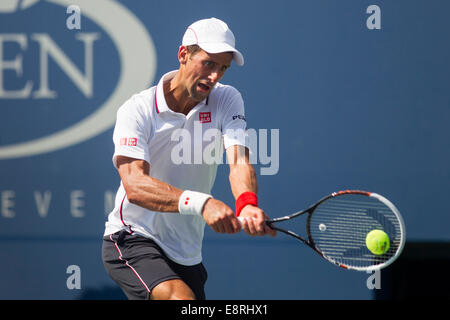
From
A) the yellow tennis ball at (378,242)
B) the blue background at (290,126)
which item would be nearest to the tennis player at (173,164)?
the yellow tennis ball at (378,242)

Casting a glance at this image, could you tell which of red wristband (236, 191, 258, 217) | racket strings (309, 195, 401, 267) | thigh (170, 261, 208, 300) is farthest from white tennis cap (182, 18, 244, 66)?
thigh (170, 261, 208, 300)

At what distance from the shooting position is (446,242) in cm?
378

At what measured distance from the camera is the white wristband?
2.24 m

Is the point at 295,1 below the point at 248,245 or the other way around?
the other way around

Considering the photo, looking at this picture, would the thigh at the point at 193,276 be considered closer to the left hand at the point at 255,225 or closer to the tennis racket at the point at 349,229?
the tennis racket at the point at 349,229

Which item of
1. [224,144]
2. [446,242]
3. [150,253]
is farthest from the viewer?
[446,242]

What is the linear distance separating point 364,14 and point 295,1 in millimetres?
436

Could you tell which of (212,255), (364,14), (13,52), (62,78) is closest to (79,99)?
(62,78)

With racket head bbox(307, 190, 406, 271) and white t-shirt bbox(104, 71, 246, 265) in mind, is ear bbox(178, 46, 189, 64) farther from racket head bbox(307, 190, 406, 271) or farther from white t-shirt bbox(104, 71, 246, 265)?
racket head bbox(307, 190, 406, 271)

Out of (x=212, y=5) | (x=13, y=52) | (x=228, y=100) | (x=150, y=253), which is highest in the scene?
(x=212, y=5)

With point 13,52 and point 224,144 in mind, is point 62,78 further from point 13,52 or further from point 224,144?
point 224,144

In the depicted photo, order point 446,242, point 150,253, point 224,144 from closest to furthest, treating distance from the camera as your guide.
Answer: point 150,253 < point 224,144 < point 446,242

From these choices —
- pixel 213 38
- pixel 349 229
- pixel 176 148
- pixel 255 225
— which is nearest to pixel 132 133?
pixel 176 148

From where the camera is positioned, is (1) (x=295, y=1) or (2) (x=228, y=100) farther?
(1) (x=295, y=1)
